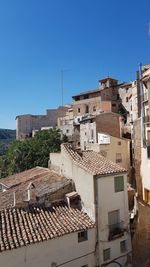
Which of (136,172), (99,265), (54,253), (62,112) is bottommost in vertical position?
(99,265)

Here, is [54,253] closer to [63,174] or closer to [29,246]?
[29,246]

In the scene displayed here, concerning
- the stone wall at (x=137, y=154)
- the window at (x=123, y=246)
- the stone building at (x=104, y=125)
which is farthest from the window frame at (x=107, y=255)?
the stone building at (x=104, y=125)

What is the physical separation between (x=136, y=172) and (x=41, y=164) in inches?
697

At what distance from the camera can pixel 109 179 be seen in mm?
16750

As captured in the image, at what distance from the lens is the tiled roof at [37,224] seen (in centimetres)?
1371

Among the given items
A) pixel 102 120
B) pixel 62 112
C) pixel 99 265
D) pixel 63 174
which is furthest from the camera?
pixel 62 112

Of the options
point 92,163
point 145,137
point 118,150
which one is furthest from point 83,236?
point 118,150

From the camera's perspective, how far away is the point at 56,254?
14.6 metres

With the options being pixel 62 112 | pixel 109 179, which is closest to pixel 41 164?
pixel 109 179

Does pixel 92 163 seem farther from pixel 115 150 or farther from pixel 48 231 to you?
pixel 115 150

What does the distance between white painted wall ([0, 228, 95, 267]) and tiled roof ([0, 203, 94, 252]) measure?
31cm

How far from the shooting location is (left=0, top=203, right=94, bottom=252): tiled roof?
13.7 metres

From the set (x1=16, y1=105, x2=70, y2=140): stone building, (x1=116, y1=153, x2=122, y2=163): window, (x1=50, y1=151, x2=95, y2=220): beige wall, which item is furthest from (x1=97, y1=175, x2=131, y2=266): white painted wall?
(x1=16, y1=105, x2=70, y2=140): stone building

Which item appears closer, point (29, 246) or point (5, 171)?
point (29, 246)
